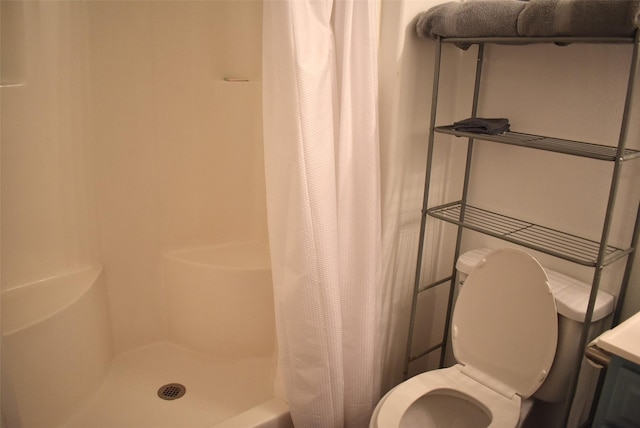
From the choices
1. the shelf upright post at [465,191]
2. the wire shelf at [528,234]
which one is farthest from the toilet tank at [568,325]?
the shelf upright post at [465,191]

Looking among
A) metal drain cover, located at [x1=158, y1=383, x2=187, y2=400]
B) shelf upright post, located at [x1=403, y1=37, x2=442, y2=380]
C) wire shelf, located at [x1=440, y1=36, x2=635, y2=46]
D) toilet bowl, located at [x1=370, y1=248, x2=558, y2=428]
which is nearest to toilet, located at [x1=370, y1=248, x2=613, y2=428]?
toilet bowl, located at [x1=370, y1=248, x2=558, y2=428]

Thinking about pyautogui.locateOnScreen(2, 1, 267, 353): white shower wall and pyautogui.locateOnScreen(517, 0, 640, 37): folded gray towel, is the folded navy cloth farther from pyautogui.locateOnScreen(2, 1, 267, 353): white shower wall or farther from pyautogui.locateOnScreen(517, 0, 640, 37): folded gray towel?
pyautogui.locateOnScreen(2, 1, 267, 353): white shower wall

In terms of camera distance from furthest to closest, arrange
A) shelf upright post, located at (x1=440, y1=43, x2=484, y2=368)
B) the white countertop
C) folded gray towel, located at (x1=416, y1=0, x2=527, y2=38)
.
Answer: shelf upright post, located at (x1=440, y1=43, x2=484, y2=368) → folded gray towel, located at (x1=416, y1=0, x2=527, y2=38) → the white countertop

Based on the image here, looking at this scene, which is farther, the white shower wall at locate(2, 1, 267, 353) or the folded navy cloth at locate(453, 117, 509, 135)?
the white shower wall at locate(2, 1, 267, 353)

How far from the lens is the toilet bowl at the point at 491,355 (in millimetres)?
1429

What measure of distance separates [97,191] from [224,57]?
79 centimetres

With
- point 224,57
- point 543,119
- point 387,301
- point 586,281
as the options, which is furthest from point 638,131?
point 224,57

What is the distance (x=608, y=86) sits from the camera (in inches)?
54.6

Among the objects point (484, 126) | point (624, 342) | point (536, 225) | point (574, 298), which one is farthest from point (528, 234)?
point (624, 342)

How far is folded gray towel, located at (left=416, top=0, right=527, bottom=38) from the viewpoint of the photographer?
133 cm

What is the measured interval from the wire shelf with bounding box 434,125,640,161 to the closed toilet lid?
13.0 inches

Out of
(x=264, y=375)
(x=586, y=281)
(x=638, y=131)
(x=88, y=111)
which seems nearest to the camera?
(x=638, y=131)

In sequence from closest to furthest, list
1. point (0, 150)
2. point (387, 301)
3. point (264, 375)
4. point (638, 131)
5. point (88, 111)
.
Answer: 1. point (638, 131)
2. point (0, 150)
3. point (387, 301)
4. point (88, 111)
5. point (264, 375)

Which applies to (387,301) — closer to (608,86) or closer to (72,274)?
(608,86)
